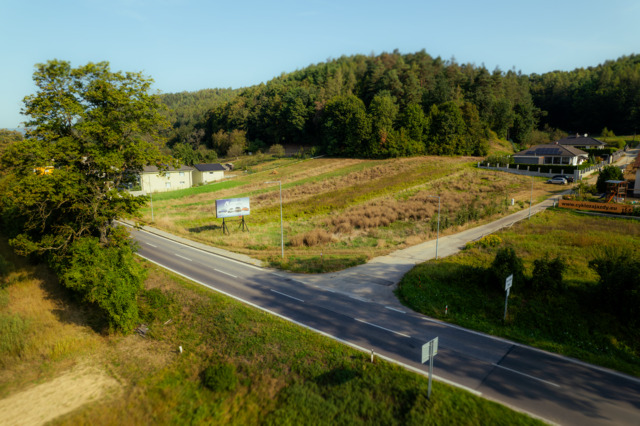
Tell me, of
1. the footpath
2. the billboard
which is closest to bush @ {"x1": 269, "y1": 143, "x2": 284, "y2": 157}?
the billboard

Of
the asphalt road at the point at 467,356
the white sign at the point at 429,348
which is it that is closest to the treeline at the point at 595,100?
the asphalt road at the point at 467,356

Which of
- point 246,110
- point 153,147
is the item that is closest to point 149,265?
point 153,147

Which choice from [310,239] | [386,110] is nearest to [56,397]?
[310,239]

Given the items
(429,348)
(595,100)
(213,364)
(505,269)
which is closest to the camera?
(429,348)

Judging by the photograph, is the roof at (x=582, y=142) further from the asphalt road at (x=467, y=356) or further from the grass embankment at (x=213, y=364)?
the grass embankment at (x=213, y=364)

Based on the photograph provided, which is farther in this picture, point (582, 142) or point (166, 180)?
point (582, 142)

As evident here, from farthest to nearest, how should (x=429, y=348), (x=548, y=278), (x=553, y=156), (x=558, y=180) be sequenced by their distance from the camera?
(x=553, y=156) < (x=558, y=180) < (x=548, y=278) < (x=429, y=348)

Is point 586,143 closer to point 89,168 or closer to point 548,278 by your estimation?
point 548,278
